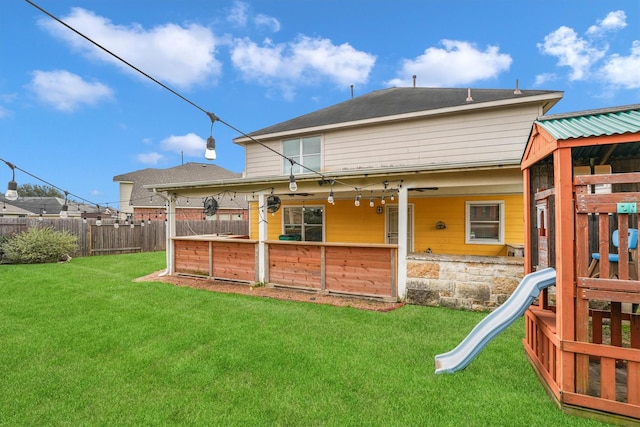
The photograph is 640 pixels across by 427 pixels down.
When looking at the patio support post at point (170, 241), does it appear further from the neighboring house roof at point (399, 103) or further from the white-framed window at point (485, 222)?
the white-framed window at point (485, 222)

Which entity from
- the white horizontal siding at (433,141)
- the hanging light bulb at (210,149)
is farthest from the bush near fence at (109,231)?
the hanging light bulb at (210,149)

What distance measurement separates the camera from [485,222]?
28.5ft

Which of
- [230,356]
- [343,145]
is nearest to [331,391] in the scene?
[230,356]

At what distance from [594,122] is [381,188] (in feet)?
13.6

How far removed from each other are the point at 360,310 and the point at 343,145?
244 inches

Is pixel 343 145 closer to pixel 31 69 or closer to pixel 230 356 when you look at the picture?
pixel 230 356

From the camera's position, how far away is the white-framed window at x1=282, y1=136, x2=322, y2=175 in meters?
10.8

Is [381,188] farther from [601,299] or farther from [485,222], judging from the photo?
[601,299]

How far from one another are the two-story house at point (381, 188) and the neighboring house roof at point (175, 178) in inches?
458

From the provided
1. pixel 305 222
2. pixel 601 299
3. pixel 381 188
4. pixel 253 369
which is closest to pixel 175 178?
pixel 305 222

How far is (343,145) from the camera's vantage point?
1037 cm

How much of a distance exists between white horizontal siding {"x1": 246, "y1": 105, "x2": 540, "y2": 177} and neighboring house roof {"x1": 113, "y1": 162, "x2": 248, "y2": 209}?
41.1ft

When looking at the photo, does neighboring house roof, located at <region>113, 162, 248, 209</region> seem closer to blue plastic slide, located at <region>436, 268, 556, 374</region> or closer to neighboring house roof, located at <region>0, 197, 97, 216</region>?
neighboring house roof, located at <region>0, 197, 97, 216</region>

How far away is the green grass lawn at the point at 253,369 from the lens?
106 inches
